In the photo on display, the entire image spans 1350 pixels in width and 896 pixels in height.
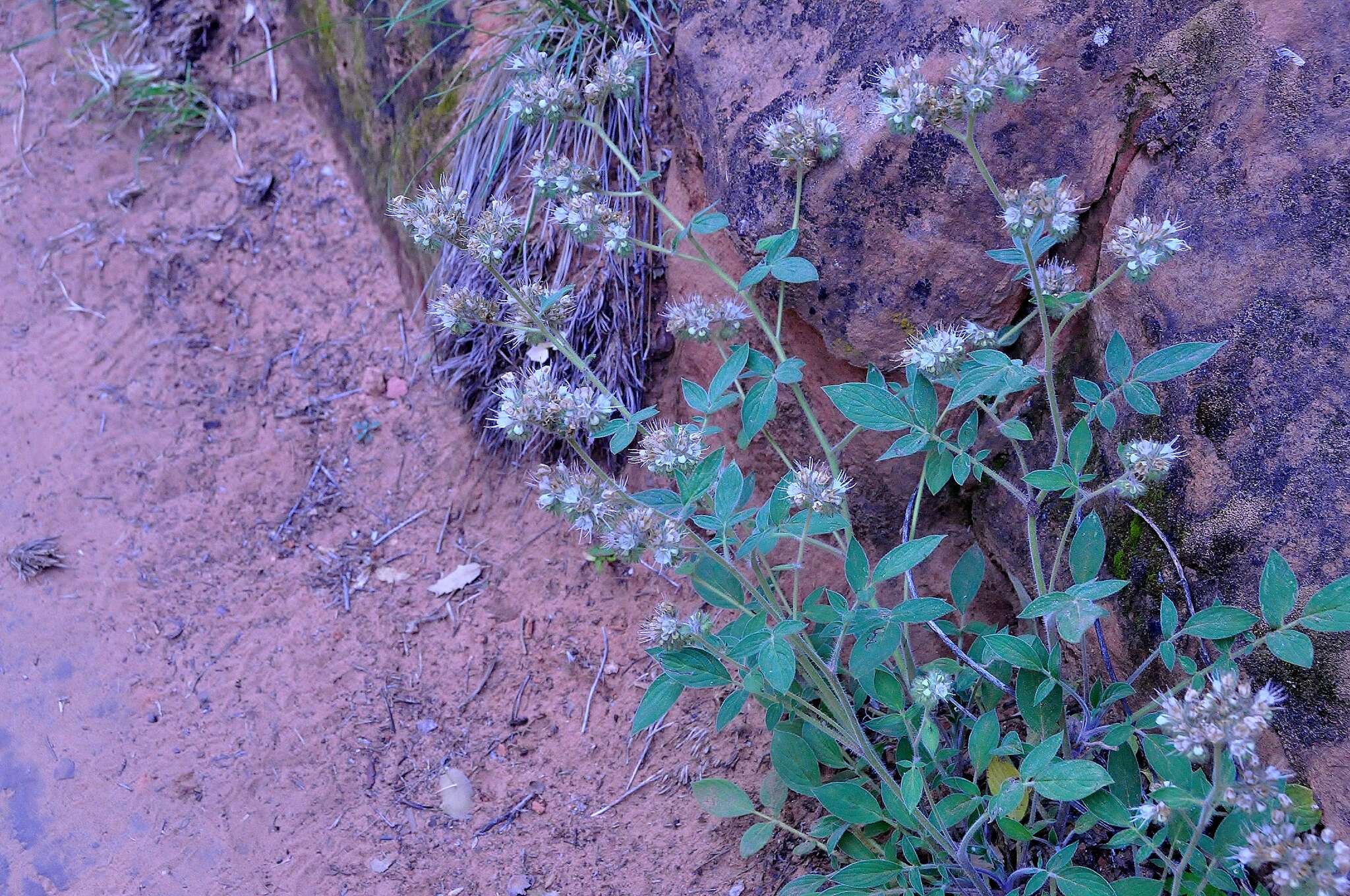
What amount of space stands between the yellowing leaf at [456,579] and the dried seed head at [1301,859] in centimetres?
210

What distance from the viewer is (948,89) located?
1.73 meters

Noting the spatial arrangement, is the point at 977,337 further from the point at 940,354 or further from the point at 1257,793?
the point at 1257,793

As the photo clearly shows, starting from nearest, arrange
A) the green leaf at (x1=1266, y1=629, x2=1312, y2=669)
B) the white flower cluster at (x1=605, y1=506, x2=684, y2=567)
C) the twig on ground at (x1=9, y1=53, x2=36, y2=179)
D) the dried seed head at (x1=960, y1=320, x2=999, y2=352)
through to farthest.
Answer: the green leaf at (x1=1266, y1=629, x2=1312, y2=669), the white flower cluster at (x1=605, y1=506, x2=684, y2=567), the dried seed head at (x1=960, y1=320, x2=999, y2=352), the twig on ground at (x1=9, y1=53, x2=36, y2=179)

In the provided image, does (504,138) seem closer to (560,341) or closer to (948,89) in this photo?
(560,341)

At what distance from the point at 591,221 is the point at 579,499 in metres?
0.64

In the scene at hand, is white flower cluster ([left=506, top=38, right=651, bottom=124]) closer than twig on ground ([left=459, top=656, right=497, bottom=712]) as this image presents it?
Yes

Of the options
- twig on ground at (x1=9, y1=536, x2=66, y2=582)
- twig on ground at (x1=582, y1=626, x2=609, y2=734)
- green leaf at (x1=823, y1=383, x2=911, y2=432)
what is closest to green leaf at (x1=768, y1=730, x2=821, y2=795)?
green leaf at (x1=823, y1=383, x2=911, y2=432)

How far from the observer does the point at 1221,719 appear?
135 centimetres

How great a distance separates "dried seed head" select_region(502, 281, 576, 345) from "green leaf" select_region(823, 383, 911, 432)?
0.57 meters

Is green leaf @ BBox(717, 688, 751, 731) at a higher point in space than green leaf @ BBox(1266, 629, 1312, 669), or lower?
lower

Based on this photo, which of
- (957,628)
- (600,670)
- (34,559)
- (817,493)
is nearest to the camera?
(817,493)

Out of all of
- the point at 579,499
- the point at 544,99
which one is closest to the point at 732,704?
the point at 579,499

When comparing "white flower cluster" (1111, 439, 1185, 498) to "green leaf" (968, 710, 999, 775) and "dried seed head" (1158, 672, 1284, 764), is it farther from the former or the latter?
"green leaf" (968, 710, 999, 775)

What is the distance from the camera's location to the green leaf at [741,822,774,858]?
2.18 meters
